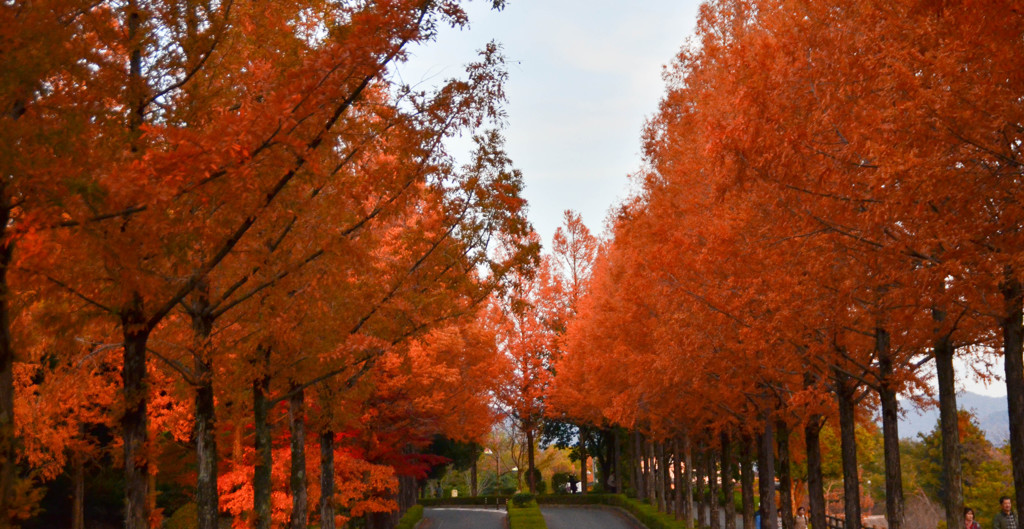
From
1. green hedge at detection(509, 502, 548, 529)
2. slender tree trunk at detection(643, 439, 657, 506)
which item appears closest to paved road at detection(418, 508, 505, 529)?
green hedge at detection(509, 502, 548, 529)

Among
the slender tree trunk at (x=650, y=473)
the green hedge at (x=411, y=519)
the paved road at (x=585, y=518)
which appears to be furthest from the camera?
the slender tree trunk at (x=650, y=473)

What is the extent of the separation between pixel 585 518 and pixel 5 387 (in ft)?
123

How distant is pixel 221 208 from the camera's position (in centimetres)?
718

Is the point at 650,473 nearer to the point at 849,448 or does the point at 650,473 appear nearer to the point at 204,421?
the point at 849,448

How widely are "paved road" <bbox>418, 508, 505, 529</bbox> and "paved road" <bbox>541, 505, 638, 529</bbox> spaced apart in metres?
2.37

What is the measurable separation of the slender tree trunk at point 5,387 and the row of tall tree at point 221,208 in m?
0.02

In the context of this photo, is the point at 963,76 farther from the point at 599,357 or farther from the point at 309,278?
the point at 599,357

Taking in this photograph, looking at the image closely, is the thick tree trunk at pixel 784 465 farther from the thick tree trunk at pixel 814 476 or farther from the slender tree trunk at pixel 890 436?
the slender tree trunk at pixel 890 436

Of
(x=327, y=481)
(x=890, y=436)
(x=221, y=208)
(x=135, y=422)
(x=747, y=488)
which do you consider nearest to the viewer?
(x=221, y=208)

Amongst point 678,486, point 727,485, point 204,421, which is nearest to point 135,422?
point 204,421

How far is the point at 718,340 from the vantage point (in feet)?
52.4

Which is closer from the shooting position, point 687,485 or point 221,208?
point 221,208

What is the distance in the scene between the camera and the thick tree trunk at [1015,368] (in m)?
8.98

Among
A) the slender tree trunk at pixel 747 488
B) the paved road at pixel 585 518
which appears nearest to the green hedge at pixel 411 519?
the paved road at pixel 585 518
